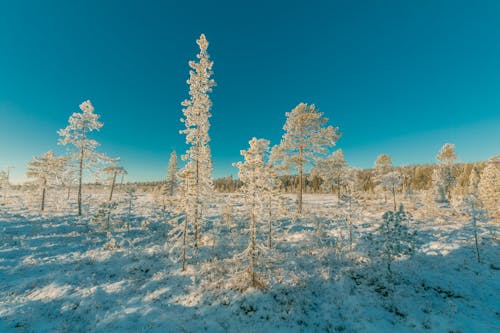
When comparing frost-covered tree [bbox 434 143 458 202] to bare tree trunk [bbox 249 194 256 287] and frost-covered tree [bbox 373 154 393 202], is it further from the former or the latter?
bare tree trunk [bbox 249 194 256 287]

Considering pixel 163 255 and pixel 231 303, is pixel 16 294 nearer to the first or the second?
pixel 163 255

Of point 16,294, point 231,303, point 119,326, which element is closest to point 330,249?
point 231,303

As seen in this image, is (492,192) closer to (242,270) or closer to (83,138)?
(242,270)

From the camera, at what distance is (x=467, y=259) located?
15750mm

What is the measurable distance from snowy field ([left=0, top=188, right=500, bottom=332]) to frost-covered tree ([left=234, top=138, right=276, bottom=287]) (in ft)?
2.41

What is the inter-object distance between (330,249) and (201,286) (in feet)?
34.0

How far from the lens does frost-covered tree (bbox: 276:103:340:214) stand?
23719 mm

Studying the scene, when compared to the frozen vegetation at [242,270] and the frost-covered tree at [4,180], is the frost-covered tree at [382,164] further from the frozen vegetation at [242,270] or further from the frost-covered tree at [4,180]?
the frost-covered tree at [4,180]

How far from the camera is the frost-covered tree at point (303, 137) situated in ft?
77.8

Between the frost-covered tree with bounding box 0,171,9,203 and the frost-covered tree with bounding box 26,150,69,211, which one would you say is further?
the frost-covered tree with bounding box 0,171,9,203

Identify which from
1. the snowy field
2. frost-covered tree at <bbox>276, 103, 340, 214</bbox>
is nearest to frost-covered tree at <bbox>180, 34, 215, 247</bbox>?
the snowy field

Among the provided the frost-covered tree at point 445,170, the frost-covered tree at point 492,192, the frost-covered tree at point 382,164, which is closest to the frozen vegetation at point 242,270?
the frost-covered tree at point 492,192

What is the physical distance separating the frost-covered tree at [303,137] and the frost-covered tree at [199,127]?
32.7 ft

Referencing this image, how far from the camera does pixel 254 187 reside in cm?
1318
